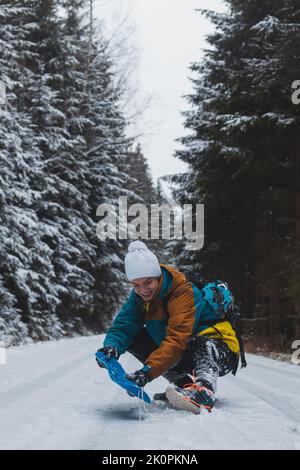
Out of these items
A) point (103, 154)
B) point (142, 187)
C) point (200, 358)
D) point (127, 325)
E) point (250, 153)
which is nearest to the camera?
point (200, 358)

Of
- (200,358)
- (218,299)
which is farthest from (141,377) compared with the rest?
(218,299)

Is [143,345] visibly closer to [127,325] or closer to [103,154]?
[127,325]

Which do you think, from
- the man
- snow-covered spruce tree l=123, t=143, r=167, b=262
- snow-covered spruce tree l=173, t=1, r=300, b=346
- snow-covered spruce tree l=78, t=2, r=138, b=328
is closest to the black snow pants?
the man

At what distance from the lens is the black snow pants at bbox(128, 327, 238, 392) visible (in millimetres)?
3830

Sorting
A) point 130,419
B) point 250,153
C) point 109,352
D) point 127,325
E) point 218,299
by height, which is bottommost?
point 130,419

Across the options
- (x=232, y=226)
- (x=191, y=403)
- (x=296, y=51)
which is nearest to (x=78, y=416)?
(x=191, y=403)

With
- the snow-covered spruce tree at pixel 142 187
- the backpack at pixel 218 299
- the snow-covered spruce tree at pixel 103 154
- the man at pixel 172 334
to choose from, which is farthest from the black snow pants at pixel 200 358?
the snow-covered spruce tree at pixel 142 187

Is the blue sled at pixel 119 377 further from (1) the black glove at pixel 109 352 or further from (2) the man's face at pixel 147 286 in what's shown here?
(2) the man's face at pixel 147 286

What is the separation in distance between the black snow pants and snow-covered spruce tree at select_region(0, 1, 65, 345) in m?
9.93

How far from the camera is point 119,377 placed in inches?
139

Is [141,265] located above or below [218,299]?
above

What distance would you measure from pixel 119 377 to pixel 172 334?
1.54ft

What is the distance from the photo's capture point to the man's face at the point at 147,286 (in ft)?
12.5

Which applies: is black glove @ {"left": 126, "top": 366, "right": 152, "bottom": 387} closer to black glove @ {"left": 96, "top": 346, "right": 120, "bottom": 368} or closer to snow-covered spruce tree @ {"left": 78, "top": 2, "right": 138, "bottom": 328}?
black glove @ {"left": 96, "top": 346, "right": 120, "bottom": 368}
